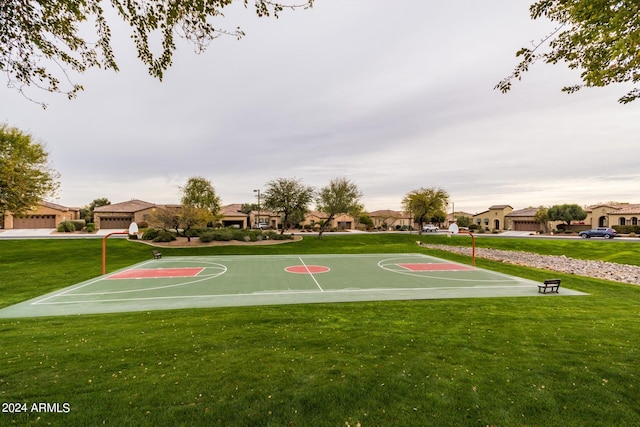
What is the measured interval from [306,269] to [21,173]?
23.9 m

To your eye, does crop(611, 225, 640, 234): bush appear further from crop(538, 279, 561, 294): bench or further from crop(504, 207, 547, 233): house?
crop(538, 279, 561, 294): bench

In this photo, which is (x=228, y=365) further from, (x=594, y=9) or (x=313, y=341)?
(x=594, y=9)

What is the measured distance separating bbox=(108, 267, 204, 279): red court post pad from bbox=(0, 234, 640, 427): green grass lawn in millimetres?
8627

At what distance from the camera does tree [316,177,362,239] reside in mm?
46688

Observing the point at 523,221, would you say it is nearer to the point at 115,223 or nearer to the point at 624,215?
the point at 624,215

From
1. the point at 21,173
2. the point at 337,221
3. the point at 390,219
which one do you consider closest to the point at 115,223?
the point at 21,173

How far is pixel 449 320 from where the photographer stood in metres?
8.93

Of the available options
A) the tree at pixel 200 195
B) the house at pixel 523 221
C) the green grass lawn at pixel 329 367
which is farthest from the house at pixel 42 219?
the house at pixel 523 221

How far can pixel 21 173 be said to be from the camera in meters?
23.2

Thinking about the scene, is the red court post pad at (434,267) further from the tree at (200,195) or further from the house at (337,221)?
the house at (337,221)

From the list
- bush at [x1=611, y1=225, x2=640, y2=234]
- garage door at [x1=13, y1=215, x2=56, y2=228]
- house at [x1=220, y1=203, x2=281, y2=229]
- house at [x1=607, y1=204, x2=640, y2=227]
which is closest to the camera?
bush at [x1=611, y1=225, x2=640, y2=234]

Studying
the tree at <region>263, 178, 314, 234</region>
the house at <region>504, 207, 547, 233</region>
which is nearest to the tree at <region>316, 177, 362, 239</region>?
the tree at <region>263, 178, 314, 234</region>

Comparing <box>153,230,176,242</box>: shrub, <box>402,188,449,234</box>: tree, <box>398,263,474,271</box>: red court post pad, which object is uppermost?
<box>402,188,449,234</box>: tree

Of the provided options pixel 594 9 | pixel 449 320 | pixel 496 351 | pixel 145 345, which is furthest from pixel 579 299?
pixel 145 345
